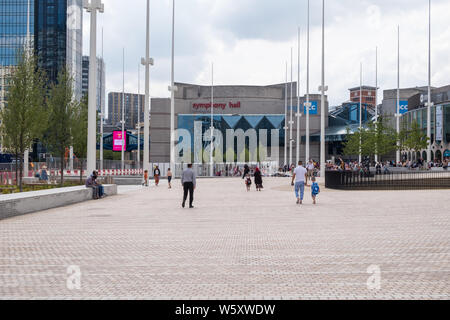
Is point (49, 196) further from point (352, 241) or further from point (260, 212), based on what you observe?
point (352, 241)

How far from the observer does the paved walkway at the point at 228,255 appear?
19.8 ft

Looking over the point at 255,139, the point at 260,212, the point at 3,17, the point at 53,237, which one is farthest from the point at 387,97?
the point at 53,237

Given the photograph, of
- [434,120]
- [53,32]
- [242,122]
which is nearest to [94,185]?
[434,120]

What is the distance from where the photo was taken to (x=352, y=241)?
10047 mm

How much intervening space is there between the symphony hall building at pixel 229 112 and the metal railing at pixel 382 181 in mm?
64401

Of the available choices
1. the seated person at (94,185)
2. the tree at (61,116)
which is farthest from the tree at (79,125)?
the seated person at (94,185)

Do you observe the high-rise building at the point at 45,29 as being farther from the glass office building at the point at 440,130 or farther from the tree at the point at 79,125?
the tree at the point at 79,125

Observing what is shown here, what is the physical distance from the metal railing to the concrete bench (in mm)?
14421

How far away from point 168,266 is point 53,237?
4199 mm

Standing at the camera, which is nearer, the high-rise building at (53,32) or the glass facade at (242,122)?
the high-rise building at (53,32)

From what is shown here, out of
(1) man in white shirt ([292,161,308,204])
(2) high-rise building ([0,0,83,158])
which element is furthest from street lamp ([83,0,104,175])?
(2) high-rise building ([0,0,83,158])

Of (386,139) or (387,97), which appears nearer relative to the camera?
(386,139)

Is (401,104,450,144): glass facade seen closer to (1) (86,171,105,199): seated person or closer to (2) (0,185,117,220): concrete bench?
(1) (86,171,105,199): seated person

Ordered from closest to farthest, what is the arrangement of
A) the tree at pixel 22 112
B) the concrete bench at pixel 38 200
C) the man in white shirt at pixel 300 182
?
the concrete bench at pixel 38 200 < the man in white shirt at pixel 300 182 < the tree at pixel 22 112
